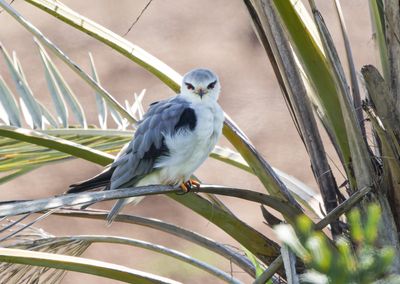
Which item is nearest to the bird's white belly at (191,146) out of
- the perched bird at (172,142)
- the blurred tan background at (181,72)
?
the perched bird at (172,142)

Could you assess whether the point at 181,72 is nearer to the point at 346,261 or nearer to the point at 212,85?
the point at 212,85

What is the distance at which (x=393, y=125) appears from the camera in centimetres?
189

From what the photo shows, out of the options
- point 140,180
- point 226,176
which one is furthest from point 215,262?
point 140,180

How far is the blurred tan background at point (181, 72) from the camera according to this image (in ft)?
18.8

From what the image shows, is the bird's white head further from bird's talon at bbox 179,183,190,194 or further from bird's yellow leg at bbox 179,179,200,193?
bird's talon at bbox 179,183,190,194

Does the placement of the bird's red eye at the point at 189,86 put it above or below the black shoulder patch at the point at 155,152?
above

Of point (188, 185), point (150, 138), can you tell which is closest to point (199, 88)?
point (150, 138)

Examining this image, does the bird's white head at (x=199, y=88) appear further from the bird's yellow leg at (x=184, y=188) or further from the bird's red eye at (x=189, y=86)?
the bird's yellow leg at (x=184, y=188)

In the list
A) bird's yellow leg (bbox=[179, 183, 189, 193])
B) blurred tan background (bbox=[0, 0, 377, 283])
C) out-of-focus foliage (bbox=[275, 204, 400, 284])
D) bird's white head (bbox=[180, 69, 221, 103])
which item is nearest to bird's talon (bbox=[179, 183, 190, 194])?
bird's yellow leg (bbox=[179, 183, 189, 193])

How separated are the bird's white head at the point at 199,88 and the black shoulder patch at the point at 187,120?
7 cm

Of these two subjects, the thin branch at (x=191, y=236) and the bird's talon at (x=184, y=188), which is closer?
the bird's talon at (x=184, y=188)

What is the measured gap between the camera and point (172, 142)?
8.67 feet

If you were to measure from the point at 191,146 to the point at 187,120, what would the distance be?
0.31 ft

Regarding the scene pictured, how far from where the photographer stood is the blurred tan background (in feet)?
18.8
